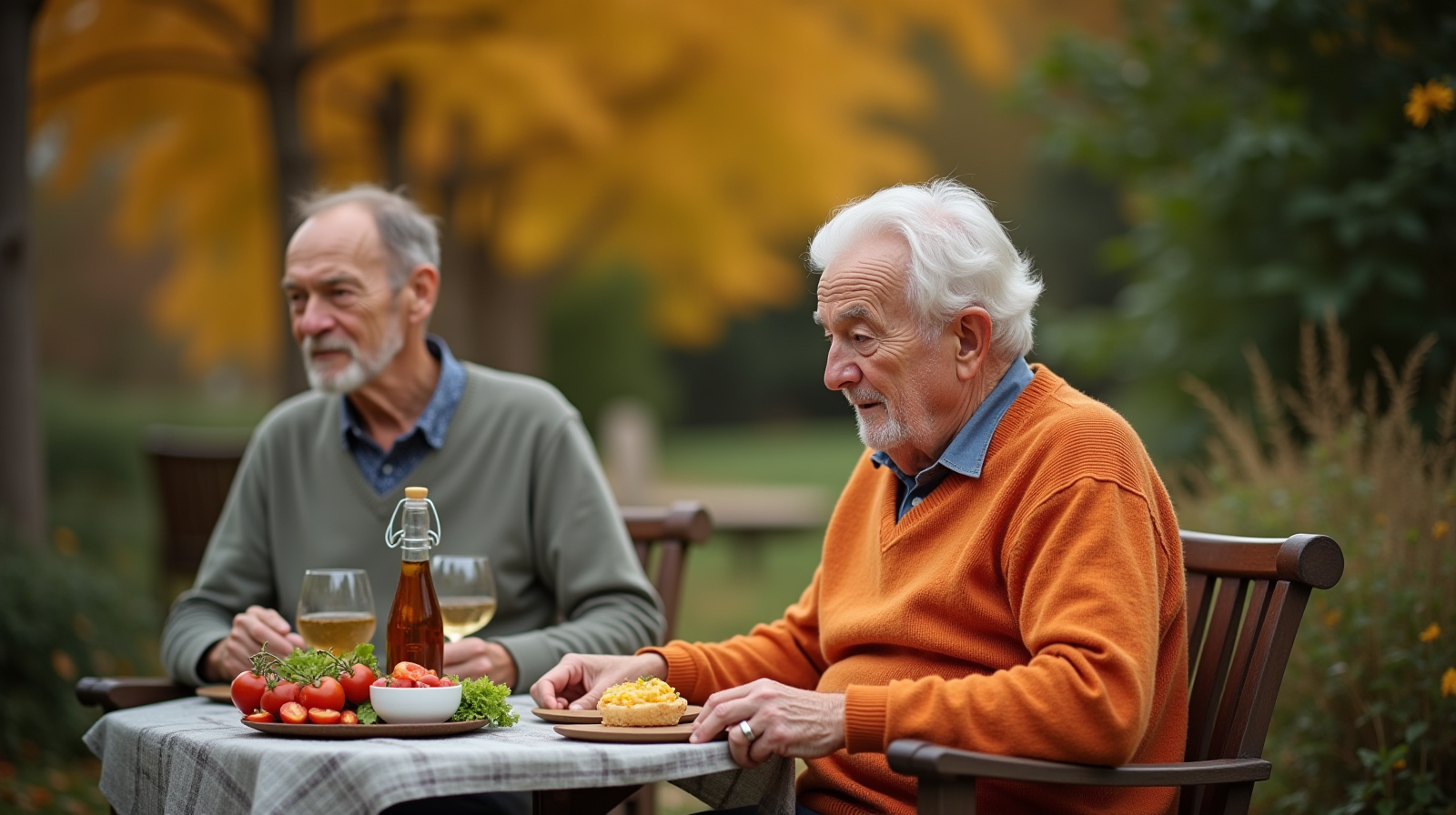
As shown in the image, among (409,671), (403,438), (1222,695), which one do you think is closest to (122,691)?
(403,438)

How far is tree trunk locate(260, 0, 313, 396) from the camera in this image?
808 centimetres

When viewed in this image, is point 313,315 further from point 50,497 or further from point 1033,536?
point 50,497

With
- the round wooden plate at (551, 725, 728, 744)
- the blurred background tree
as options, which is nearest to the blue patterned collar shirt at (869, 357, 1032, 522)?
the round wooden plate at (551, 725, 728, 744)

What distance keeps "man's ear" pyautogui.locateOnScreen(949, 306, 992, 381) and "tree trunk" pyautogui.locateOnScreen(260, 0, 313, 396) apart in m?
5.91

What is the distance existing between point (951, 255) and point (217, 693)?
70.9 inches

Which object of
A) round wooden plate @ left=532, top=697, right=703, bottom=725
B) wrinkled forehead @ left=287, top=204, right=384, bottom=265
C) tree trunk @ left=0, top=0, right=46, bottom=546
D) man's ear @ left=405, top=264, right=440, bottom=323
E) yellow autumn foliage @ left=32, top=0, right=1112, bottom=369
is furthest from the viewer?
yellow autumn foliage @ left=32, top=0, right=1112, bottom=369

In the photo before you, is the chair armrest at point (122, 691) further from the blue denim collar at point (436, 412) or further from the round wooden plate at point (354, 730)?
the round wooden plate at point (354, 730)

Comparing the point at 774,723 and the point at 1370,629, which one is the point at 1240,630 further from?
the point at 1370,629

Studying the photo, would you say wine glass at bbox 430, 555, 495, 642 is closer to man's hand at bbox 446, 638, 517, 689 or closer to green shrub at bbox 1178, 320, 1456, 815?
man's hand at bbox 446, 638, 517, 689

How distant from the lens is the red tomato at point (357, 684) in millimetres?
2434

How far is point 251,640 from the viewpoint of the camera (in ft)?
10.1

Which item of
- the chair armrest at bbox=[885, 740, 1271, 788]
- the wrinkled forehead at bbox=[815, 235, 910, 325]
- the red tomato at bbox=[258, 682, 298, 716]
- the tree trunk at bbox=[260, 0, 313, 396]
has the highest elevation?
the tree trunk at bbox=[260, 0, 313, 396]

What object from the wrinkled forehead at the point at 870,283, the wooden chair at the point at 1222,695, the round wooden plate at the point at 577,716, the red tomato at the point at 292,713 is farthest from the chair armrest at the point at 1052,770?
the red tomato at the point at 292,713

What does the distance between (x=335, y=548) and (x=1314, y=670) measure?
9.05 feet
